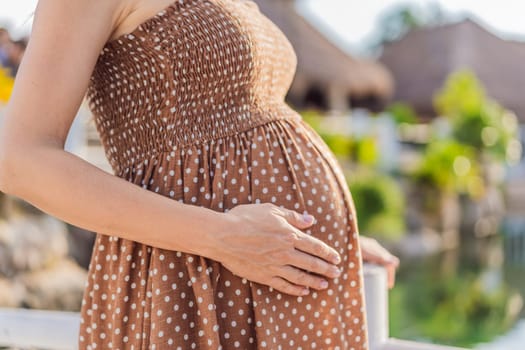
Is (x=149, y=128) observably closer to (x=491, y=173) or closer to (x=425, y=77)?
(x=491, y=173)

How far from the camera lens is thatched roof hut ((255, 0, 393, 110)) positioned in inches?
599

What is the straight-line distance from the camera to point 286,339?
0.98m

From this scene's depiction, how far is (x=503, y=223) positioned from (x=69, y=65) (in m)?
12.0

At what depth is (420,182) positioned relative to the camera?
10.4 metres

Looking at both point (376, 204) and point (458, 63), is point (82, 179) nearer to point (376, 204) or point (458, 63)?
point (376, 204)

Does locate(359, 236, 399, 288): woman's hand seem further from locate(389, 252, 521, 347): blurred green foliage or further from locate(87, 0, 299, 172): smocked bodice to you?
locate(389, 252, 521, 347): blurred green foliage

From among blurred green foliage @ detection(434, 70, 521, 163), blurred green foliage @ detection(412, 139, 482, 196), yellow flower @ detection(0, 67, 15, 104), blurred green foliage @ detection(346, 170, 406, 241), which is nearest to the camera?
yellow flower @ detection(0, 67, 15, 104)

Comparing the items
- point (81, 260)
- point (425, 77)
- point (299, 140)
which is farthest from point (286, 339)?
point (425, 77)

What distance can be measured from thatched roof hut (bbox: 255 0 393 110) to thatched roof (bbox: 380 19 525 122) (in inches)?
83.5

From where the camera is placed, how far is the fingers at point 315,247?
955 millimetres

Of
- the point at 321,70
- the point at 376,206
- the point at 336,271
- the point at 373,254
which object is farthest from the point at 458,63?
the point at 336,271

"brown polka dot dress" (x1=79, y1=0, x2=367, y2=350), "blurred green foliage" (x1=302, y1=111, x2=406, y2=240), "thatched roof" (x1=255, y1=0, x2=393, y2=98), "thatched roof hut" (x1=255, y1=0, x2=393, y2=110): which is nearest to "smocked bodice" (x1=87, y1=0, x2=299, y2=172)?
"brown polka dot dress" (x1=79, y1=0, x2=367, y2=350)

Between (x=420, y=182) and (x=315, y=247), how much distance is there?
31.7 ft

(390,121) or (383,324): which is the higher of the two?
(383,324)
